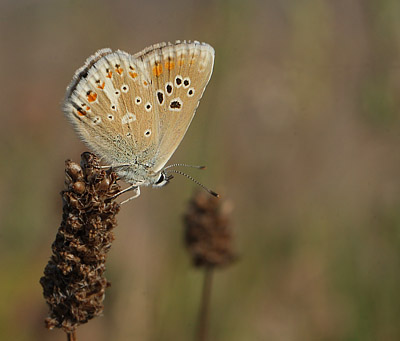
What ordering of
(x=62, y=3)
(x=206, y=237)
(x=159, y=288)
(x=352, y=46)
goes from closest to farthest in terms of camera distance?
(x=206, y=237) → (x=159, y=288) → (x=62, y=3) → (x=352, y=46)

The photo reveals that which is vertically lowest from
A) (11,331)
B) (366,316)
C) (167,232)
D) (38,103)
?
(11,331)

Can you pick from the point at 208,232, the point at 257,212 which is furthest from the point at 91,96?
the point at 257,212

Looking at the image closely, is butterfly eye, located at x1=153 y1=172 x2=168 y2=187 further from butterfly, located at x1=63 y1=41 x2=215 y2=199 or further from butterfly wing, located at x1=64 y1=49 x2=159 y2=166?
butterfly wing, located at x1=64 y1=49 x2=159 y2=166

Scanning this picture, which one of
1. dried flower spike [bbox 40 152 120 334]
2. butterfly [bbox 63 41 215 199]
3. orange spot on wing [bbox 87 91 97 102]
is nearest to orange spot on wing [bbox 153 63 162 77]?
butterfly [bbox 63 41 215 199]

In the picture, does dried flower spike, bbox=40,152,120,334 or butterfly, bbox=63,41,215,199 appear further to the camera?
butterfly, bbox=63,41,215,199

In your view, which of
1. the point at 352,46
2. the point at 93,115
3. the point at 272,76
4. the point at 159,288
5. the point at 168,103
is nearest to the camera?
the point at 93,115

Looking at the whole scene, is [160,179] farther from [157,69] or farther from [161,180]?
[157,69]

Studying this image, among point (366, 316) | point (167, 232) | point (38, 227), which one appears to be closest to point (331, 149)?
point (167, 232)

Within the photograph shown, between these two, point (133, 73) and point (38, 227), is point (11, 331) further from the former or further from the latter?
point (133, 73)
